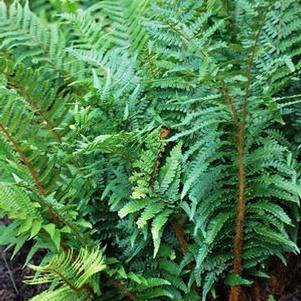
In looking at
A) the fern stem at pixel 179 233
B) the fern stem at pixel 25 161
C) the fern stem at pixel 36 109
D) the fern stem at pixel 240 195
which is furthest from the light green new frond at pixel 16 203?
the fern stem at pixel 240 195

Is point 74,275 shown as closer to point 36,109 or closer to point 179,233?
point 179,233

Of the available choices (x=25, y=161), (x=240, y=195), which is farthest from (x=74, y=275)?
(x=240, y=195)

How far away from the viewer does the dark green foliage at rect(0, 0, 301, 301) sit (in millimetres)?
1821

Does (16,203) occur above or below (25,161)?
below

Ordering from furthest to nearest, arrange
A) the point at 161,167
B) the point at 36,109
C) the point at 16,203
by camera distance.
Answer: the point at 36,109 < the point at 161,167 < the point at 16,203

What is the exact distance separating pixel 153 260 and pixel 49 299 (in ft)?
1.37

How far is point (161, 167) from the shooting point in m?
1.94

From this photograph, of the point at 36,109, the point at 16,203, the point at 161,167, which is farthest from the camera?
the point at 36,109

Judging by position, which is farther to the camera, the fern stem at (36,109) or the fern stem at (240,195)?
the fern stem at (36,109)

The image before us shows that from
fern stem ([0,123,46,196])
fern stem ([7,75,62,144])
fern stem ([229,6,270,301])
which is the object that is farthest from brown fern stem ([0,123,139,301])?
fern stem ([229,6,270,301])

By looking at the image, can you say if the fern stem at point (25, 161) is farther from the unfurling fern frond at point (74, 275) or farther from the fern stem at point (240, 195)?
the fern stem at point (240, 195)

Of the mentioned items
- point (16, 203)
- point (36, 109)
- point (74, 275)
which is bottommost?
point (74, 275)

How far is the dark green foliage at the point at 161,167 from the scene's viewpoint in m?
1.82

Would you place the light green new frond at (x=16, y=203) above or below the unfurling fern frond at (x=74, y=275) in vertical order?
above
